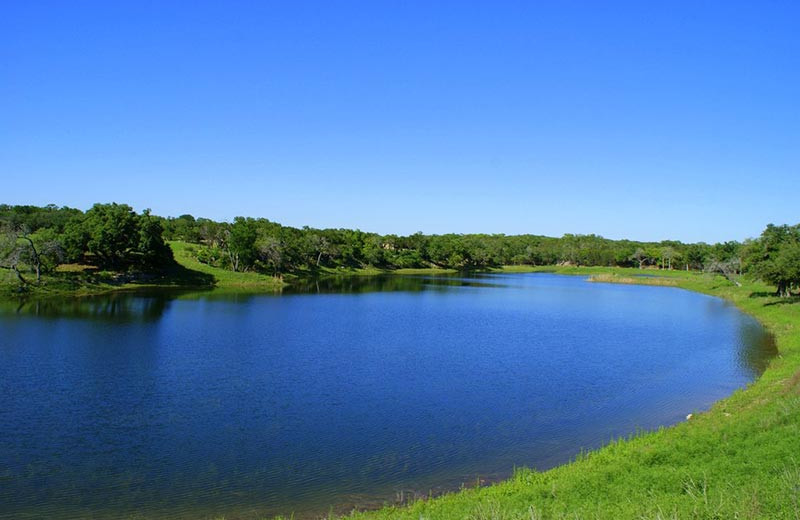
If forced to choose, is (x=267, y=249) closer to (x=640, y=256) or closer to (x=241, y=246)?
(x=241, y=246)

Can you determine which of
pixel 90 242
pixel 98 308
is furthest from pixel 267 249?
pixel 98 308

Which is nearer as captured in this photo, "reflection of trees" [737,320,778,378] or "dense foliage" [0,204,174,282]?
"reflection of trees" [737,320,778,378]

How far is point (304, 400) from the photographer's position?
872 inches

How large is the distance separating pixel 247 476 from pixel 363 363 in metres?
14.7

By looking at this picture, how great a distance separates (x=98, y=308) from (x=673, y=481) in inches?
1857

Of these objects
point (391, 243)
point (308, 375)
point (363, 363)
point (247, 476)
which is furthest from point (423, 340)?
point (391, 243)

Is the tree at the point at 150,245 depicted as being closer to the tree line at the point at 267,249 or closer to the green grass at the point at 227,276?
the tree line at the point at 267,249

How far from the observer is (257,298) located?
2467 inches

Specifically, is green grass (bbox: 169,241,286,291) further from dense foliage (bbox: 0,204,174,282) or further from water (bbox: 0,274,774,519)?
water (bbox: 0,274,774,519)

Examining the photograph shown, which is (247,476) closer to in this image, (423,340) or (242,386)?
(242,386)

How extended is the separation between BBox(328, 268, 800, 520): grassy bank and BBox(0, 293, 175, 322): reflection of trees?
36.2 m

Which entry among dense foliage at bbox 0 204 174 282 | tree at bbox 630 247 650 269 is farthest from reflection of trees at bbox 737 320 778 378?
tree at bbox 630 247 650 269

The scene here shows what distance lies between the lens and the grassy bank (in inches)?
378

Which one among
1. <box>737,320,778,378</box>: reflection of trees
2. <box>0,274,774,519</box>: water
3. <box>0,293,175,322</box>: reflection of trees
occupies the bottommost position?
<box>0,274,774,519</box>: water
